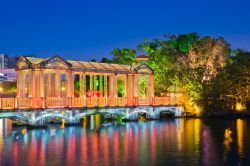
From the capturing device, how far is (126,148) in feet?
70.6

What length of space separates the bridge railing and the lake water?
2.41m

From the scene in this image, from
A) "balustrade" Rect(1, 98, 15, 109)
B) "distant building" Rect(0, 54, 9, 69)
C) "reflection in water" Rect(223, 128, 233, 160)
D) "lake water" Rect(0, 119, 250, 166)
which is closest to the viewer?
"lake water" Rect(0, 119, 250, 166)

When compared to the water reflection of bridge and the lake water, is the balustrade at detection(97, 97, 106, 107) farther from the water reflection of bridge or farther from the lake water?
the lake water

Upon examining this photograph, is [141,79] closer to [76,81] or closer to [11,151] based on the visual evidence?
[76,81]

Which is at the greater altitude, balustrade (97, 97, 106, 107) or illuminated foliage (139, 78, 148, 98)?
illuminated foliage (139, 78, 148, 98)

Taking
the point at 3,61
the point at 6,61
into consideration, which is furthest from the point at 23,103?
the point at 6,61

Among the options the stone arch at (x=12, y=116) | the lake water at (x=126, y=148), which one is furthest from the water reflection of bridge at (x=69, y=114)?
the lake water at (x=126, y=148)

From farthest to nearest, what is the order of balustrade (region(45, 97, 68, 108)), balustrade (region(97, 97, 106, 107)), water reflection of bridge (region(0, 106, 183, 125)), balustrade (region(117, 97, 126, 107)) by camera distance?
balustrade (region(117, 97, 126, 107)) < balustrade (region(97, 97, 106, 107)) < balustrade (region(45, 97, 68, 108)) < water reflection of bridge (region(0, 106, 183, 125))

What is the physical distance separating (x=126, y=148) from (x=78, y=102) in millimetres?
13744

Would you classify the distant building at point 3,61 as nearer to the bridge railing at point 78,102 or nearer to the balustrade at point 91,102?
the bridge railing at point 78,102

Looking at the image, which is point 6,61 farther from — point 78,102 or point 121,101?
point 78,102

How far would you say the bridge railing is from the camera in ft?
99.0

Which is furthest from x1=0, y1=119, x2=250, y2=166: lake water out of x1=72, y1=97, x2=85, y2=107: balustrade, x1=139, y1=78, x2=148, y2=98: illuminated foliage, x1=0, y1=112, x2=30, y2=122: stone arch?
x1=139, y1=78, x2=148, y2=98: illuminated foliage

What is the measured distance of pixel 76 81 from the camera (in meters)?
63.0
